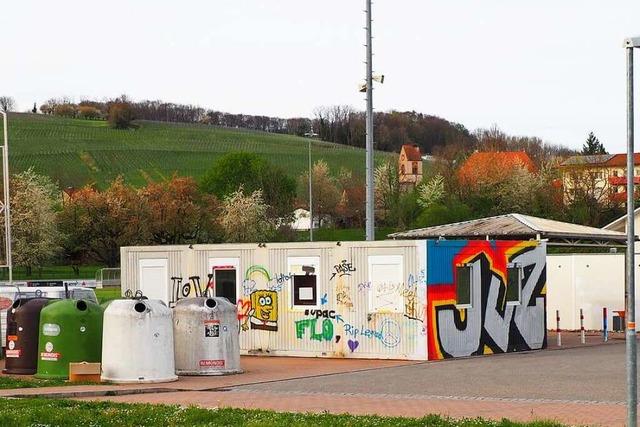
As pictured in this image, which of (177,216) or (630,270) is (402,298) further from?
(177,216)

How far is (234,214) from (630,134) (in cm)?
8744

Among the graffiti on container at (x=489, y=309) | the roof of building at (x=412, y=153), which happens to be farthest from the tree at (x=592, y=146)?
the graffiti on container at (x=489, y=309)

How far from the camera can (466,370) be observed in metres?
23.7

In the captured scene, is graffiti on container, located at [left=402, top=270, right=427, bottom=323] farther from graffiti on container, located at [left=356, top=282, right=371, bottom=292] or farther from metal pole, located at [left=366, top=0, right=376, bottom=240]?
metal pole, located at [left=366, top=0, right=376, bottom=240]

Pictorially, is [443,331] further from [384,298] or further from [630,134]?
[630,134]

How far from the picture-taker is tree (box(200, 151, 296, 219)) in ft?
345

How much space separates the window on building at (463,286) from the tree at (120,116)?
5048 inches

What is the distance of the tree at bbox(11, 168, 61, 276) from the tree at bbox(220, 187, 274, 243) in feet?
54.8

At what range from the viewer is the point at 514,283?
1196 inches

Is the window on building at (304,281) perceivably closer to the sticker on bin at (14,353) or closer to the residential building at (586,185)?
the sticker on bin at (14,353)

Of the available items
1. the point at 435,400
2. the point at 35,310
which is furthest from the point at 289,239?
the point at 435,400

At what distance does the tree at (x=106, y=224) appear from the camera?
278 feet

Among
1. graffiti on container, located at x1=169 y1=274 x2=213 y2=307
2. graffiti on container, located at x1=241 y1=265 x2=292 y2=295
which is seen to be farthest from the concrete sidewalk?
graffiti on container, located at x1=169 y1=274 x2=213 y2=307

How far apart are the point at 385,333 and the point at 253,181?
83.1 metres
